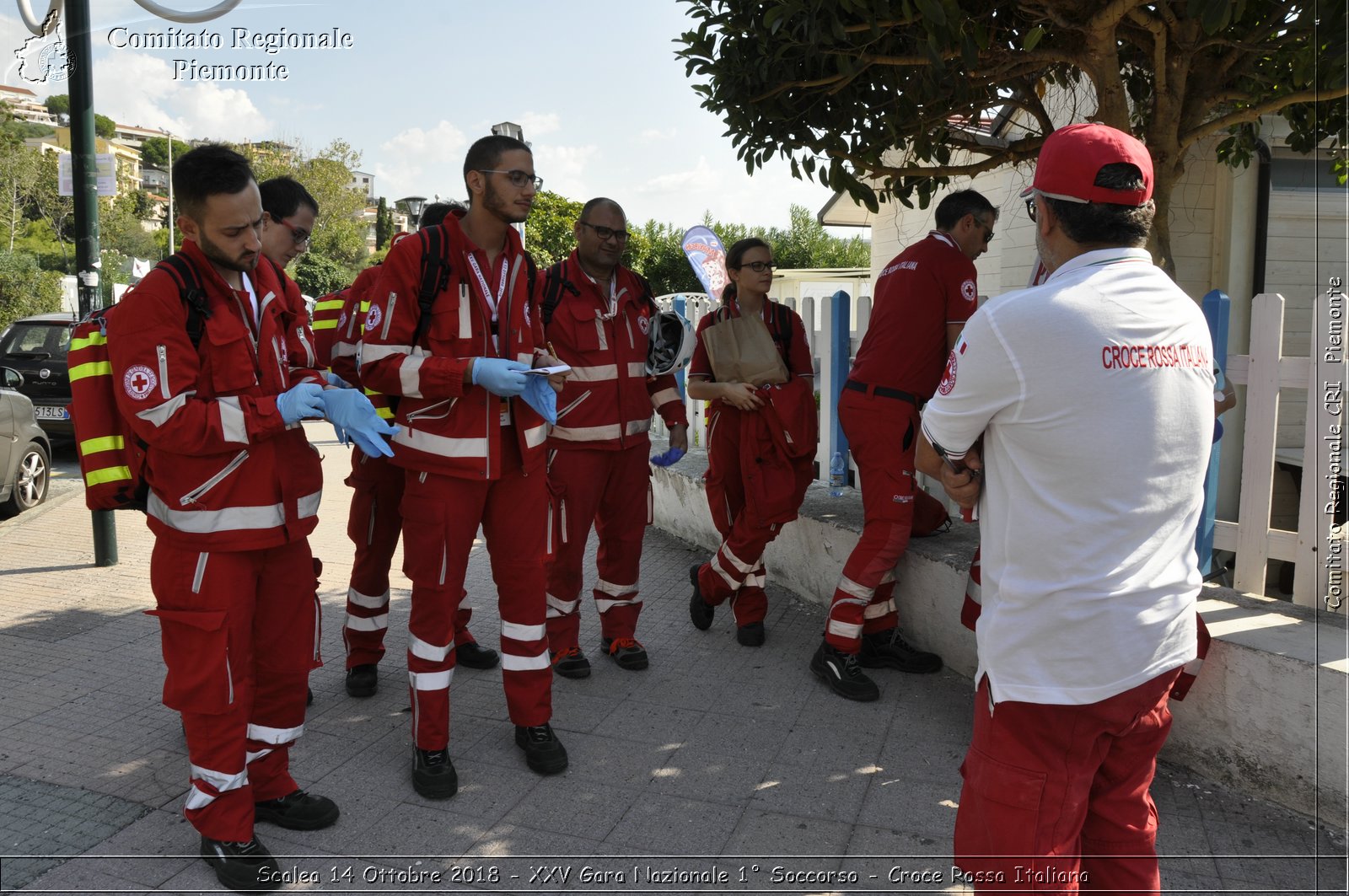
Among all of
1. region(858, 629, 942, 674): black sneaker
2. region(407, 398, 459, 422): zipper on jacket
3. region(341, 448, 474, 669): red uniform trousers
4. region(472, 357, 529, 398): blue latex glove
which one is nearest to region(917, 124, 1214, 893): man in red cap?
region(472, 357, 529, 398): blue latex glove

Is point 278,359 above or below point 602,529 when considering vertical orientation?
above

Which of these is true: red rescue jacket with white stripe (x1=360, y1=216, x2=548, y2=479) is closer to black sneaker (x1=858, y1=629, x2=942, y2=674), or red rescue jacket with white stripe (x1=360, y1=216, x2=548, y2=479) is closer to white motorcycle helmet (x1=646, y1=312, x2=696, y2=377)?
white motorcycle helmet (x1=646, y1=312, x2=696, y2=377)

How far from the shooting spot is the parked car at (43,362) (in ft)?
39.3

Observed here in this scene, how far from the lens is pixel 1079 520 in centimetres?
205

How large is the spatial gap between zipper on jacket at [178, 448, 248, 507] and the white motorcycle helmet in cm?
221

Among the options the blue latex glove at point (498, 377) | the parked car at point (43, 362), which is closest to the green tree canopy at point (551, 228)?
the parked car at point (43, 362)

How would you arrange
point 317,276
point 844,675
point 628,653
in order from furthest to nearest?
point 317,276, point 628,653, point 844,675

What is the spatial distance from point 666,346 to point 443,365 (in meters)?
1.61

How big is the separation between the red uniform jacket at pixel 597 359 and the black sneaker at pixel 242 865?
85.8 inches

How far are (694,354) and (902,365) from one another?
132 cm

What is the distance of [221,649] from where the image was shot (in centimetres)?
306

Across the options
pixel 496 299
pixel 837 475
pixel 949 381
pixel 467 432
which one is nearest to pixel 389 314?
pixel 496 299

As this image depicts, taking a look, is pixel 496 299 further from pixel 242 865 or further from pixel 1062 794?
pixel 1062 794

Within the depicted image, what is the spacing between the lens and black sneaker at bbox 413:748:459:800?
3.59m
